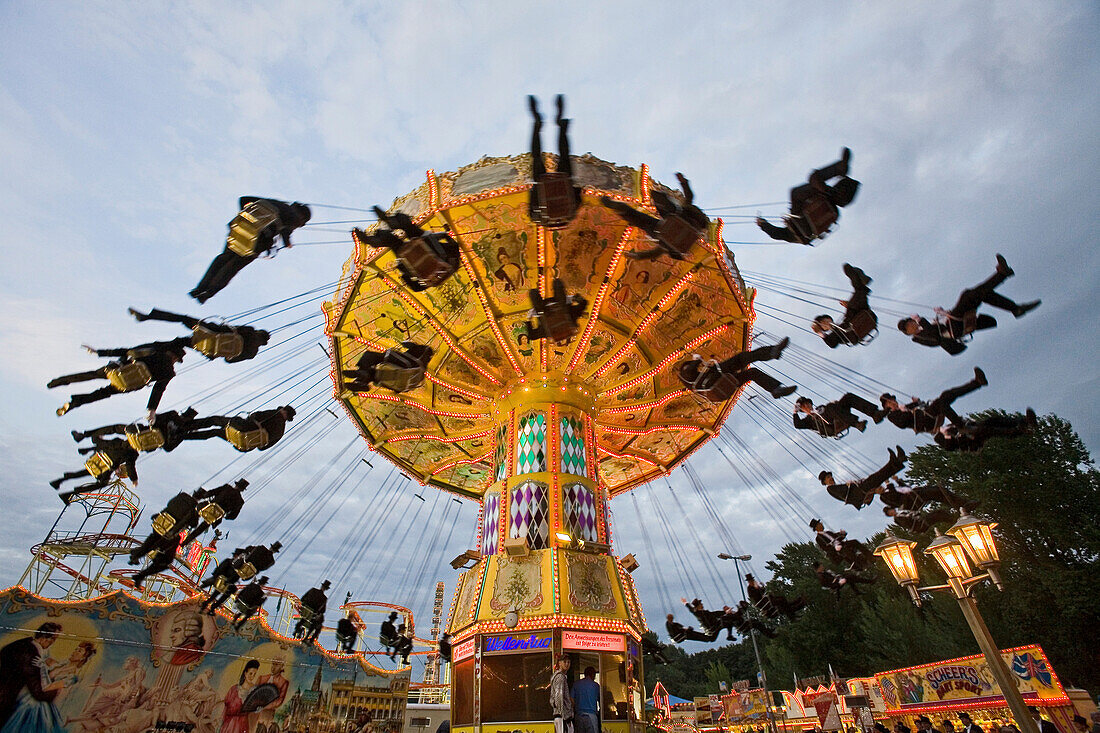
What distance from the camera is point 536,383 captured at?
1306 centimetres

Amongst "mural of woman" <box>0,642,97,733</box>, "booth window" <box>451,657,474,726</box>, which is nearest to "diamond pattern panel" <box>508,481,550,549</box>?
"booth window" <box>451,657,474,726</box>

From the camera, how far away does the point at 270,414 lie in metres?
9.72

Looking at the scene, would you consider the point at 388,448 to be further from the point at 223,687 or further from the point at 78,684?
the point at 78,684

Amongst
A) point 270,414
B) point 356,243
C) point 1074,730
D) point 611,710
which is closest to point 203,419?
point 270,414

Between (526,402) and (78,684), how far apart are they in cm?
915

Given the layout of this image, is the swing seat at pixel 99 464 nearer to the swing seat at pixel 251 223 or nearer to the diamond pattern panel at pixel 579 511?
the swing seat at pixel 251 223

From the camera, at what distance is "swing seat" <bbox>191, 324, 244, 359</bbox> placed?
8.41 meters

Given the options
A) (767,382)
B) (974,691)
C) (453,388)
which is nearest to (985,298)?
(767,382)

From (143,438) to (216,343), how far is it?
2110 millimetres

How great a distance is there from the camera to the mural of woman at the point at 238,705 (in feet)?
35.5

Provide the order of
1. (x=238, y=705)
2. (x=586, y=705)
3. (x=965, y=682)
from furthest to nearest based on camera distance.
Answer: (x=965, y=682) < (x=238, y=705) < (x=586, y=705)

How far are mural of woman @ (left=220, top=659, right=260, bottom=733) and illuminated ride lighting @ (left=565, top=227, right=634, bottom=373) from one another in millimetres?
9000

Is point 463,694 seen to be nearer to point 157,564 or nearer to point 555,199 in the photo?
point 157,564

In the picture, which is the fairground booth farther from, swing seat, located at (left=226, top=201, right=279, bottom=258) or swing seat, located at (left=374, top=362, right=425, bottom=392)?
swing seat, located at (left=226, top=201, right=279, bottom=258)
